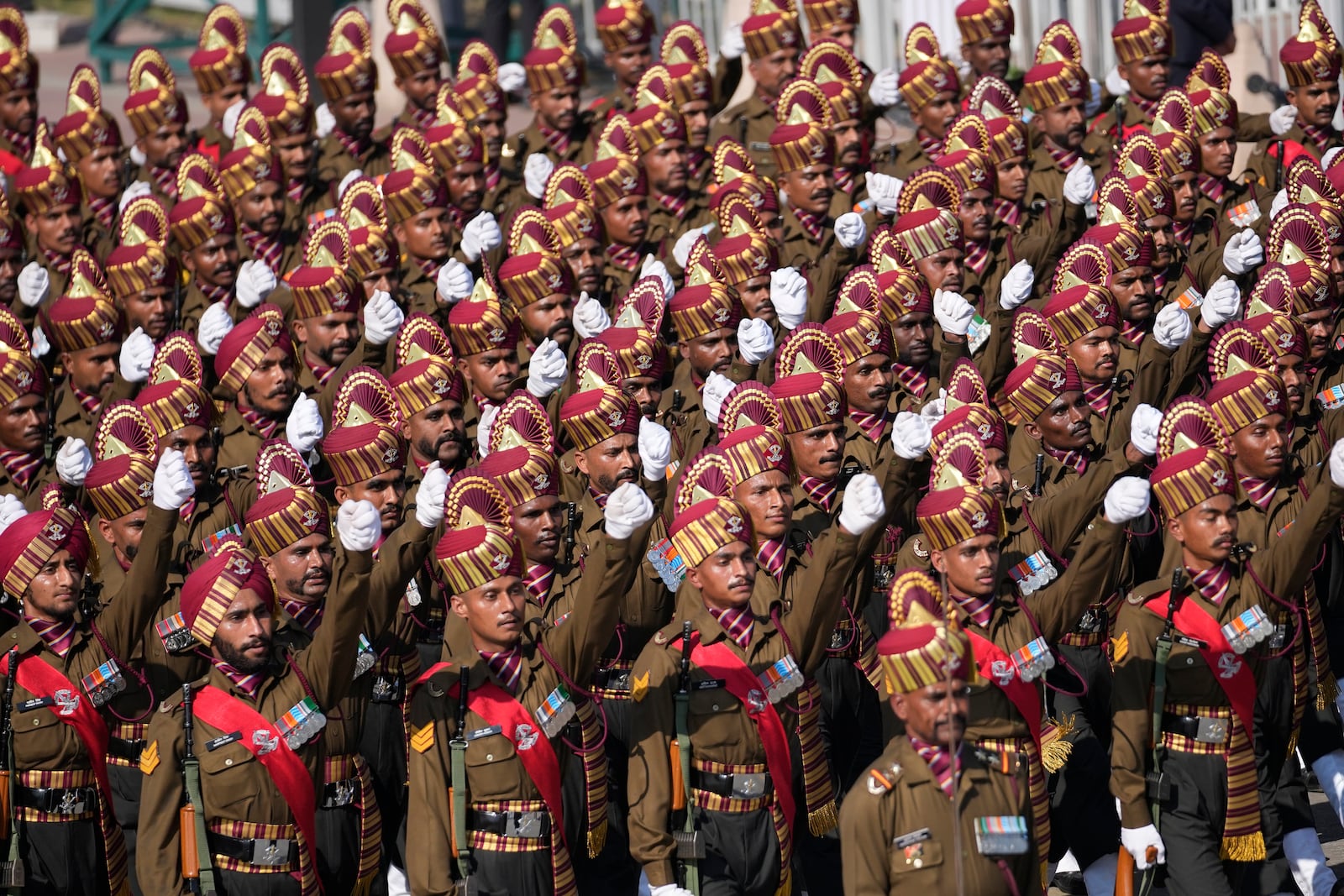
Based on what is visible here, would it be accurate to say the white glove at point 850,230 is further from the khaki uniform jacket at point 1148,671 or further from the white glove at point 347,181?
the khaki uniform jacket at point 1148,671

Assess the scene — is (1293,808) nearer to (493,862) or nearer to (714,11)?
(493,862)

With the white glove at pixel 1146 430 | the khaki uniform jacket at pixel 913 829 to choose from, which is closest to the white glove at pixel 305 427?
the white glove at pixel 1146 430

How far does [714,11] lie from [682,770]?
50.6 ft

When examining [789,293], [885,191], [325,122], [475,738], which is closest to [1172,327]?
[789,293]

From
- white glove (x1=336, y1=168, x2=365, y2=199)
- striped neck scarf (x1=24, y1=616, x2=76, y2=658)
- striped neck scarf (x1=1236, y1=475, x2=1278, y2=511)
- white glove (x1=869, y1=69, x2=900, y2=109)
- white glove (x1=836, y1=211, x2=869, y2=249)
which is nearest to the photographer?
striped neck scarf (x1=24, y1=616, x2=76, y2=658)

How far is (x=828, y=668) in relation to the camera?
12.3 metres

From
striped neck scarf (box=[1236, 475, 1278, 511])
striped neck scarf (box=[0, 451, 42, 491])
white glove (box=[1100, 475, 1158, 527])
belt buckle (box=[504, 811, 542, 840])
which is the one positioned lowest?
striped neck scarf (box=[0, 451, 42, 491])

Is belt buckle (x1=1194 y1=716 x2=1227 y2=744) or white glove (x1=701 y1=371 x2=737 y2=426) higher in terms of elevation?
white glove (x1=701 y1=371 x2=737 y2=426)

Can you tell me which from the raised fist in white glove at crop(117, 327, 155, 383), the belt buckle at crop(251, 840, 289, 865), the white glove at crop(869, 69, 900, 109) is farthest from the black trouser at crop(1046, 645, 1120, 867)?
the white glove at crop(869, 69, 900, 109)

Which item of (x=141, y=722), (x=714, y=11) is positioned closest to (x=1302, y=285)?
(x=141, y=722)

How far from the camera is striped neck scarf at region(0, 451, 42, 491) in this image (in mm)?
13844

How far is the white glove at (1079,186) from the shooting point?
15.8 meters

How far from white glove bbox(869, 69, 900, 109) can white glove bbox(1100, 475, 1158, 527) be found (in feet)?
25.5

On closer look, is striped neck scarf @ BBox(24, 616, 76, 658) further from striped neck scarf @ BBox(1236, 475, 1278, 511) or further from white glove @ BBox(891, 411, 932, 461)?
striped neck scarf @ BBox(1236, 475, 1278, 511)
